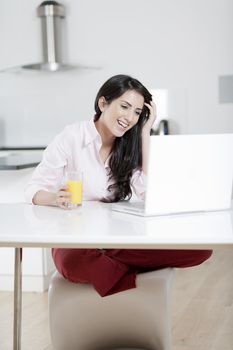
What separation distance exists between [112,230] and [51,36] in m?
3.95

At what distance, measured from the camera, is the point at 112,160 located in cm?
239

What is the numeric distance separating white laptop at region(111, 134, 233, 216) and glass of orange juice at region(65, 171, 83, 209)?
176mm

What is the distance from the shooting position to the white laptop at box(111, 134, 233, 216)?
70.6 inches

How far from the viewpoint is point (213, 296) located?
3.39 meters

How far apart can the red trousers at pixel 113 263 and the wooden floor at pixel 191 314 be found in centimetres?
75

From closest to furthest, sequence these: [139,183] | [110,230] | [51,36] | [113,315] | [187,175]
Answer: [110,230] → [187,175] → [113,315] → [139,183] → [51,36]

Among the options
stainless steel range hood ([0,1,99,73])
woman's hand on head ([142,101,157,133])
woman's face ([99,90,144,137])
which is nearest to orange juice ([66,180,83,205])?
woman's face ([99,90,144,137])

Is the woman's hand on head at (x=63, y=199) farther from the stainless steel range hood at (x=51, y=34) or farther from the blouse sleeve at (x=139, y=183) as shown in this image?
the stainless steel range hood at (x=51, y=34)

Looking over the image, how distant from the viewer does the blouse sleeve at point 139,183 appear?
2445 millimetres

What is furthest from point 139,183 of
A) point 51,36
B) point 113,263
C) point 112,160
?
point 51,36

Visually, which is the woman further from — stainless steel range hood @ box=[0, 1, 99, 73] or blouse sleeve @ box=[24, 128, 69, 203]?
stainless steel range hood @ box=[0, 1, 99, 73]

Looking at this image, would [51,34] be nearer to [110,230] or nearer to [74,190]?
[74,190]

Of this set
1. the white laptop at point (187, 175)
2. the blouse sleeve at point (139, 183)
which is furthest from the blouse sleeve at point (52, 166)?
the white laptop at point (187, 175)

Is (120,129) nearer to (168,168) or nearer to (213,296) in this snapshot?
(168,168)
